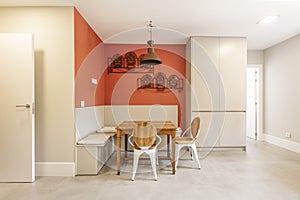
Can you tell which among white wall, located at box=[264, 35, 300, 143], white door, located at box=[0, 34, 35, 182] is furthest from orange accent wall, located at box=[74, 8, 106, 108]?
white wall, located at box=[264, 35, 300, 143]

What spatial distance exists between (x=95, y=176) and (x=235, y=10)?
324 centimetres

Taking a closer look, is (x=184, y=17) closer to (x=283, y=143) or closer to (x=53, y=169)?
(x=53, y=169)

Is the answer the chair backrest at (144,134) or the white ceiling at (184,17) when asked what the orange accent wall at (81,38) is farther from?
the chair backrest at (144,134)

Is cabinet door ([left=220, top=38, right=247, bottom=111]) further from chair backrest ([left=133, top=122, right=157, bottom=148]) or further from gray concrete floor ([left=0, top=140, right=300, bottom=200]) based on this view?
chair backrest ([left=133, top=122, right=157, bottom=148])

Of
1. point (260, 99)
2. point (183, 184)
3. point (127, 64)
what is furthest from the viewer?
point (260, 99)

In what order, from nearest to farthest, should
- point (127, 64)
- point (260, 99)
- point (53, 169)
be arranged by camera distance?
point (53, 169) < point (127, 64) < point (260, 99)

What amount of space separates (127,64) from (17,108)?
2.97 m

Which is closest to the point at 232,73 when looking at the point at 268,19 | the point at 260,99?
the point at 268,19

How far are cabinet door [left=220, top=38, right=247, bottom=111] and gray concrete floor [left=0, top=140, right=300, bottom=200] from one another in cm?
144

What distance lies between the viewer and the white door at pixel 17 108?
314cm

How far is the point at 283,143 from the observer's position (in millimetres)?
5480

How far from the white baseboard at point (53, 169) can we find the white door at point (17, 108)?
0.26 meters

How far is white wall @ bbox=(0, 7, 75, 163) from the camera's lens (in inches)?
Result: 135

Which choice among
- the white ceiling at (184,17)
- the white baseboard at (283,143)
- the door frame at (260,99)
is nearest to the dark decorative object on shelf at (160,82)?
the white ceiling at (184,17)
